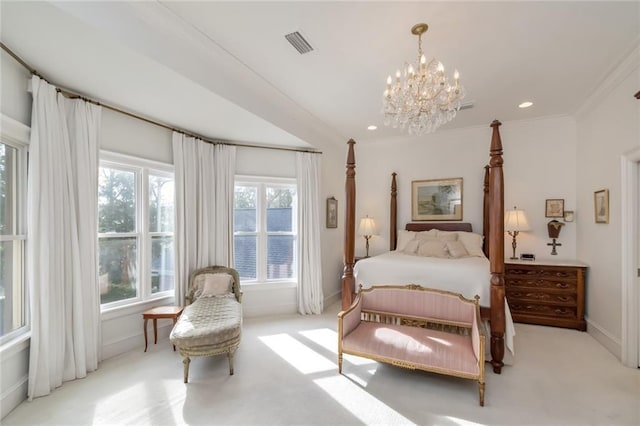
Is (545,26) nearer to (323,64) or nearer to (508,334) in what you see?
(323,64)

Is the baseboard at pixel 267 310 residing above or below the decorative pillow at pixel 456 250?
below

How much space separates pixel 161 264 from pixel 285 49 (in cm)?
307

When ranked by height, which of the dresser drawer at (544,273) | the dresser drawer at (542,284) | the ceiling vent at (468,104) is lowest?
the dresser drawer at (542,284)

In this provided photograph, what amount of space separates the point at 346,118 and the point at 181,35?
259cm

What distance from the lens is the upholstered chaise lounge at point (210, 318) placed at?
2.64m

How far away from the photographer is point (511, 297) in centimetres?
404

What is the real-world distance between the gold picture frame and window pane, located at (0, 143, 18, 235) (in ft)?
16.8

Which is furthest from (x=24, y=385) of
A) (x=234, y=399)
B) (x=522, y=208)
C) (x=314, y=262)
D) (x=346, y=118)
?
(x=522, y=208)

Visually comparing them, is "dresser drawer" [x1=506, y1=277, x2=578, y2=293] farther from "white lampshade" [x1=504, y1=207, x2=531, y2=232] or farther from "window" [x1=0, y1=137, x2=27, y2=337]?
"window" [x1=0, y1=137, x2=27, y2=337]

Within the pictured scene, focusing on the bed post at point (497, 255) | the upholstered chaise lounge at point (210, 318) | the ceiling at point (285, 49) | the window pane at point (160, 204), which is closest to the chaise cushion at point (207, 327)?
the upholstered chaise lounge at point (210, 318)

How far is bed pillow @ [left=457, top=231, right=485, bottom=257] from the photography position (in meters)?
4.10

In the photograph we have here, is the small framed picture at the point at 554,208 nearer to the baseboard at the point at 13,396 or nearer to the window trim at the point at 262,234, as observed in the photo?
the window trim at the point at 262,234

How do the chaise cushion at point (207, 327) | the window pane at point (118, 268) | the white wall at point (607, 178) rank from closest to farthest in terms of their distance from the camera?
the chaise cushion at point (207, 327), the white wall at point (607, 178), the window pane at point (118, 268)

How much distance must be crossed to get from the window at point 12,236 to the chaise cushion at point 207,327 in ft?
4.01
